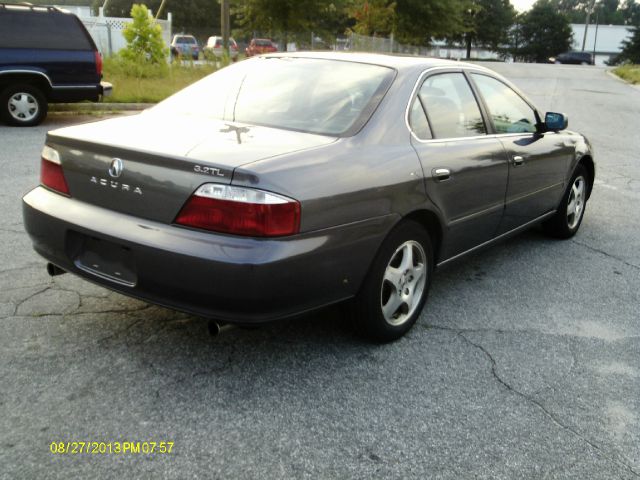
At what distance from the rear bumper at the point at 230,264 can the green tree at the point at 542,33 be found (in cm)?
9590

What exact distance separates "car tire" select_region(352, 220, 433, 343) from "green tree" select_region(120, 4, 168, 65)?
16.7m

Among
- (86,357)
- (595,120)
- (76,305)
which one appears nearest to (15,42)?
(76,305)

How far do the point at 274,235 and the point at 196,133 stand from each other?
823mm

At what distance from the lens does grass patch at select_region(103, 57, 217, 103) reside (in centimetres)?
1438

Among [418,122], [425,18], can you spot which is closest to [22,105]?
[418,122]

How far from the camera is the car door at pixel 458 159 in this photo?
3.72 meters

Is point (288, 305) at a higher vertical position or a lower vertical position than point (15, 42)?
lower

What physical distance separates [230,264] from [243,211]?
223 millimetres

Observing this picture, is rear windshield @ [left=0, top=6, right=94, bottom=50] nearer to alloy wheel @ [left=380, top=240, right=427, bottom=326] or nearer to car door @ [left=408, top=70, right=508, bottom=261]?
car door @ [left=408, top=70, right=508, bottom=261]

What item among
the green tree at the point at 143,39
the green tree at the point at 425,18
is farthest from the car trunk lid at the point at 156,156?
the green tree at the point at 425,18

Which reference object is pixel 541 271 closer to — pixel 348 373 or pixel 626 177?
pixel 348 373

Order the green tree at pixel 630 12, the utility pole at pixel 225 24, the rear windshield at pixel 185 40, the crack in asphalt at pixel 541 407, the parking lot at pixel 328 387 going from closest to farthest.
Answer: the parking lot at pixel 328 387, the crack in asphalt at pixel 541 407, the utility pole at pixel 225 24, the rear windshield at pixel 185 40, the green tree at pixel 630 12

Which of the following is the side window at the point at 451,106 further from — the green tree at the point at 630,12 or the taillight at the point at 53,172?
the green tree at the point at 630,12

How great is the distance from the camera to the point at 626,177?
29.2 ft
